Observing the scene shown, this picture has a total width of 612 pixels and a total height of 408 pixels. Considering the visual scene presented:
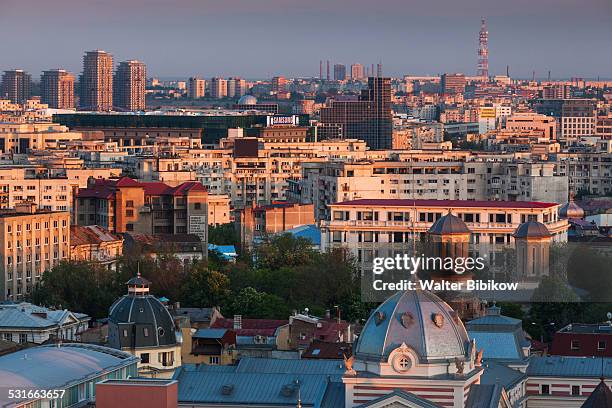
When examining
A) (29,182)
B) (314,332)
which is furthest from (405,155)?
(314,332)

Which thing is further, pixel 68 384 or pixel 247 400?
pixel 247 400

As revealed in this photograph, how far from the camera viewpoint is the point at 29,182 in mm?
90750

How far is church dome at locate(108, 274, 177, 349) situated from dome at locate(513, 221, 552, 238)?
22921 mm

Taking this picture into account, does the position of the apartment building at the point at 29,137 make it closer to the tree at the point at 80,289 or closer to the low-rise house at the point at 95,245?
the low-rise house at the point at 95,245

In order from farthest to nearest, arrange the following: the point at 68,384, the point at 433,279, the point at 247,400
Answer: the point at 433,279 → the point at 247,400 → the point at 68,384

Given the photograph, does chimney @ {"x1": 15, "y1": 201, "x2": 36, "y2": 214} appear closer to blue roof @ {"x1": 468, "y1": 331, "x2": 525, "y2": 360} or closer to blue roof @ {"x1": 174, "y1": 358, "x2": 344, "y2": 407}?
blue roof @ {"x1": 468, "y1": 331, "x2": 525, "y2": 360}

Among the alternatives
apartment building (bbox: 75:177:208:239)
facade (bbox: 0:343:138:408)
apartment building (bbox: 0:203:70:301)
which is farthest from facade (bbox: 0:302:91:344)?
apartment building (bbox: 75:177:208:239)

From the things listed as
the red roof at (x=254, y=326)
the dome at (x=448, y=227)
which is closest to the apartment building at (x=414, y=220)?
the dome at (x=448, y=227)

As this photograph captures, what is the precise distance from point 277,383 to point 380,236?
33390 mm

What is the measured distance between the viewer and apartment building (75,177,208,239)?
80875mm

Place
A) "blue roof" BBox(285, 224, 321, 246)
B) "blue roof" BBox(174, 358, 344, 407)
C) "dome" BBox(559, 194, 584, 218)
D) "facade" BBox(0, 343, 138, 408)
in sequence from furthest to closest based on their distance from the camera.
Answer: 1. "dome" BBox(559, 194, 584, 218)
2. "blue roof" BBox(285, 224, 321, 246)
3. "blue roof" BBox(174, 358, 344, 407)
4. "facade" BBox(0, 343, 138, 408)

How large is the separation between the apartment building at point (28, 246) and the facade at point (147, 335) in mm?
18360

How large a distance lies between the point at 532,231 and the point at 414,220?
5946 millimetres

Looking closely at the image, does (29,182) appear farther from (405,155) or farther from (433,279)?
(433,279)
